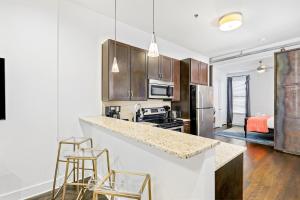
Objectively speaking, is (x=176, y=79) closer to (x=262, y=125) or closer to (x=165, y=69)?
(x=165, y=69)

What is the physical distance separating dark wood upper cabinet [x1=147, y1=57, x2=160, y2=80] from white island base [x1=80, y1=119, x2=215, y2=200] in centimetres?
188

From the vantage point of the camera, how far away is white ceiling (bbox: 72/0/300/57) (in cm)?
252

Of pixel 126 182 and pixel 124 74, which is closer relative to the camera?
pixel 126 182

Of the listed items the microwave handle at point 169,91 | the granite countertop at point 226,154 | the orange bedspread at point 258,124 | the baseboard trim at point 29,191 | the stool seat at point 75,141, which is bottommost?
the baseboard trim at point 29,191

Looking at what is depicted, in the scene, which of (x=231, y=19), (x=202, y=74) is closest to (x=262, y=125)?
(x=202, y=74)

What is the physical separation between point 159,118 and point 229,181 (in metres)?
2.42

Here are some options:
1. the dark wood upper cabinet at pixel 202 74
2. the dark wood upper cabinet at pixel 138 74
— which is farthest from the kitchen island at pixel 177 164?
the dark wood upper cabinet at pixel 202 74

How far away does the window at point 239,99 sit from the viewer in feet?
24.9

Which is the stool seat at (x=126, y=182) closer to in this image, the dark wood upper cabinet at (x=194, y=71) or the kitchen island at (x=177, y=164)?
the kitchen island at (x=177, y=164)

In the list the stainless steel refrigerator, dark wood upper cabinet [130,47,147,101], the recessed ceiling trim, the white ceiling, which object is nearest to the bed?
the recessed ceiling trim

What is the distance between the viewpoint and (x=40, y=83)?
220 cm

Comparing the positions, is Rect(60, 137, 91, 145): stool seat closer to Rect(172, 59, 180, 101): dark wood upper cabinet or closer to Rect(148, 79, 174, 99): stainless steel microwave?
Rect(148, 79, 174, 99): stainless steel microwave

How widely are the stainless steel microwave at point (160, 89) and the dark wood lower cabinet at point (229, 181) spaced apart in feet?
6.68

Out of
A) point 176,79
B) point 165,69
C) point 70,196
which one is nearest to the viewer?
point 70,196
